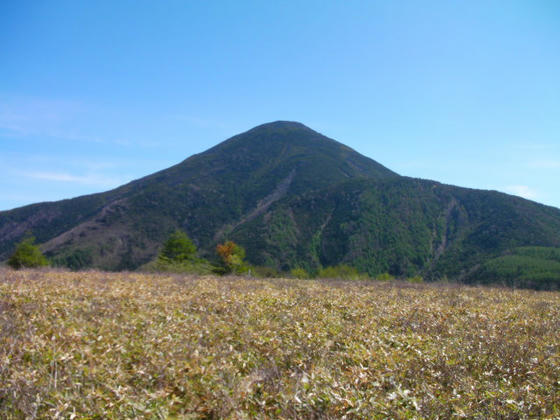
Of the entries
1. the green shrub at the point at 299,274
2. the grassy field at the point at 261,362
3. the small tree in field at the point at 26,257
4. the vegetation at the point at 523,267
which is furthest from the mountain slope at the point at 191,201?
the grassy field at the point at 261,362

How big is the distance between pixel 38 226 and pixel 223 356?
336 ft


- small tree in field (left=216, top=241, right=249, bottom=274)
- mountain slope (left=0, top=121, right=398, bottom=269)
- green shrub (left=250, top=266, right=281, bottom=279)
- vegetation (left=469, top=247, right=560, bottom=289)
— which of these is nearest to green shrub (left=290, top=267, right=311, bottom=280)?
green shrub (left=250, top=266, right=281, bottom=279)

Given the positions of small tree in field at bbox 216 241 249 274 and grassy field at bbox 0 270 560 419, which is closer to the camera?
grassy field at bbox 0 270 560 419

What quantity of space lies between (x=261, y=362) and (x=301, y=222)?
6657 cm

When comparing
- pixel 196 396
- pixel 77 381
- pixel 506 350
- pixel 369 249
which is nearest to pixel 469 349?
pixel 506 350

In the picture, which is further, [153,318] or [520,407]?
[153,318]

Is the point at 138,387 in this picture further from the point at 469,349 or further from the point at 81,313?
the point at 469,349

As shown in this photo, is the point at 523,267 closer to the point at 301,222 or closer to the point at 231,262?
the point at 231,262

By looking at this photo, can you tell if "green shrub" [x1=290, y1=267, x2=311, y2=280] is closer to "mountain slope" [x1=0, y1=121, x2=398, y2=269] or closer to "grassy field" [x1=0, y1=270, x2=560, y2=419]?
"grassy field" [x1=0, y1=270, x2=560, y2=419]

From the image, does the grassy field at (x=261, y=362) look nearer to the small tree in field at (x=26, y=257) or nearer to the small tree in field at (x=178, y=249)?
the small tree in field at (x=26, y=257)

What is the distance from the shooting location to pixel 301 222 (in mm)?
71500

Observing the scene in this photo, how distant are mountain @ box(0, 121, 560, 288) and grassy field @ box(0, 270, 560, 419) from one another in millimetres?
42506

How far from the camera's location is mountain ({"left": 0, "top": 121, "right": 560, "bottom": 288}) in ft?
193

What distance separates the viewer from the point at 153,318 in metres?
6.88
